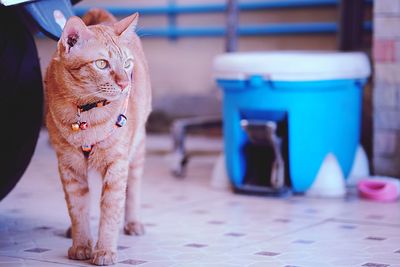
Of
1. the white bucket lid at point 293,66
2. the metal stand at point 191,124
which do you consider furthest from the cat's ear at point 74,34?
the metal stand at point 191,124

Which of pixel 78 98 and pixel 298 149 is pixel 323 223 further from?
pixel 78 98

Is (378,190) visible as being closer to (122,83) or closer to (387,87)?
(387,87)

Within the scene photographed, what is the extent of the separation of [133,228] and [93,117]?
29.6 inches

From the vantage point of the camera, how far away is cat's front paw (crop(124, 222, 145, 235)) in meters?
3.33

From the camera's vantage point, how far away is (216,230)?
11.3 feet

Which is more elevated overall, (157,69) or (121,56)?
(121,56)

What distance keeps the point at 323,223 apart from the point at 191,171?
1.66 meters

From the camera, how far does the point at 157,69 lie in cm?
686

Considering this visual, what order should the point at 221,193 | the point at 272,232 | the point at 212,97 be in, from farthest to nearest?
the point at 212,97 < the point at 221,193 < the point at 272,232

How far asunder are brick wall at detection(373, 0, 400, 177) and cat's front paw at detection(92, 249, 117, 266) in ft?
7.25

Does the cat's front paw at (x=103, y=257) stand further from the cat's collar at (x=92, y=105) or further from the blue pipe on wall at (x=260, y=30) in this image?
the blue pipe on wall at (x=260, y=30)

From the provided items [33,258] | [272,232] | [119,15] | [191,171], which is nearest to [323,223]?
[272,232]

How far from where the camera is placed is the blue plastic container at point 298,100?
4.11 metres

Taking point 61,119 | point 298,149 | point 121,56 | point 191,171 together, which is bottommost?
point 191,171
